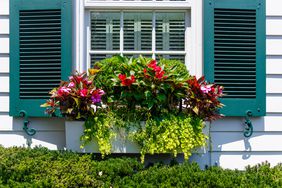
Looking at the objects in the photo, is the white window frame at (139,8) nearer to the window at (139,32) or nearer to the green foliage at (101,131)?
the window at (139,32)

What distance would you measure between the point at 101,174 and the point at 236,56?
5.32 feet

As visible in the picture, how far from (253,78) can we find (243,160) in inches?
29.7

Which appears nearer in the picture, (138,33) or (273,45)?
(273,45)

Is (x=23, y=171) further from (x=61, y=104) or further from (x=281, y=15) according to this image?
(x=281, y=15)

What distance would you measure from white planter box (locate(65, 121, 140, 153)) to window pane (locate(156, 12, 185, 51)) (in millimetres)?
1020

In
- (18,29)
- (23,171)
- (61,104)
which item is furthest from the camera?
(18,29)

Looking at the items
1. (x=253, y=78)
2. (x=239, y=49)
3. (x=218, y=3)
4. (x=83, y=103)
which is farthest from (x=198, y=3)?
(x=83, y=103)

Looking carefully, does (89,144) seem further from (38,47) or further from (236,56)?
(236,56)

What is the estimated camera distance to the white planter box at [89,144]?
4047 mm

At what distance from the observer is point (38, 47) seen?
4273mm

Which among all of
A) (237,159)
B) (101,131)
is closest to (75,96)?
(101,131)

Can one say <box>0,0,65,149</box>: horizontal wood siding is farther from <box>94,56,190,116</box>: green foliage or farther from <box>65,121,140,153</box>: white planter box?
<box>94,56,190,116</box>: green foliage

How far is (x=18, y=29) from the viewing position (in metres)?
4.28

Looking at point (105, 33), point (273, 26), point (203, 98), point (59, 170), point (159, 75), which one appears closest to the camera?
point (59, 170)
